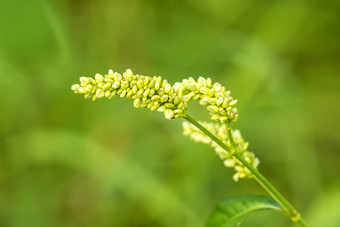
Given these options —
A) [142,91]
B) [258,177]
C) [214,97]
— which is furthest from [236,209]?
[142,91]

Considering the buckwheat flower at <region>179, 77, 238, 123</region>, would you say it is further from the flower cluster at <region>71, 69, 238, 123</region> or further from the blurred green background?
the blurred green background

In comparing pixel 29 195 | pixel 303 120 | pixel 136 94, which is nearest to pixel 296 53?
pixel 303 120

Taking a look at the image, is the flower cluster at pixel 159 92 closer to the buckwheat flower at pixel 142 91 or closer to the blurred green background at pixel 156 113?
the buckwheat flower at pixel 142 91

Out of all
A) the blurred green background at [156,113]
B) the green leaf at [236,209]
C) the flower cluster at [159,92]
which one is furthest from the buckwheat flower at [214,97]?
the blurred green background at [156,113]

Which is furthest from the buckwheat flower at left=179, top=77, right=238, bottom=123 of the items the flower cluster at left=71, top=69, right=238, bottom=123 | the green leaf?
the green leaf

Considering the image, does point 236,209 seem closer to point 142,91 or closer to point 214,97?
point 214,97
